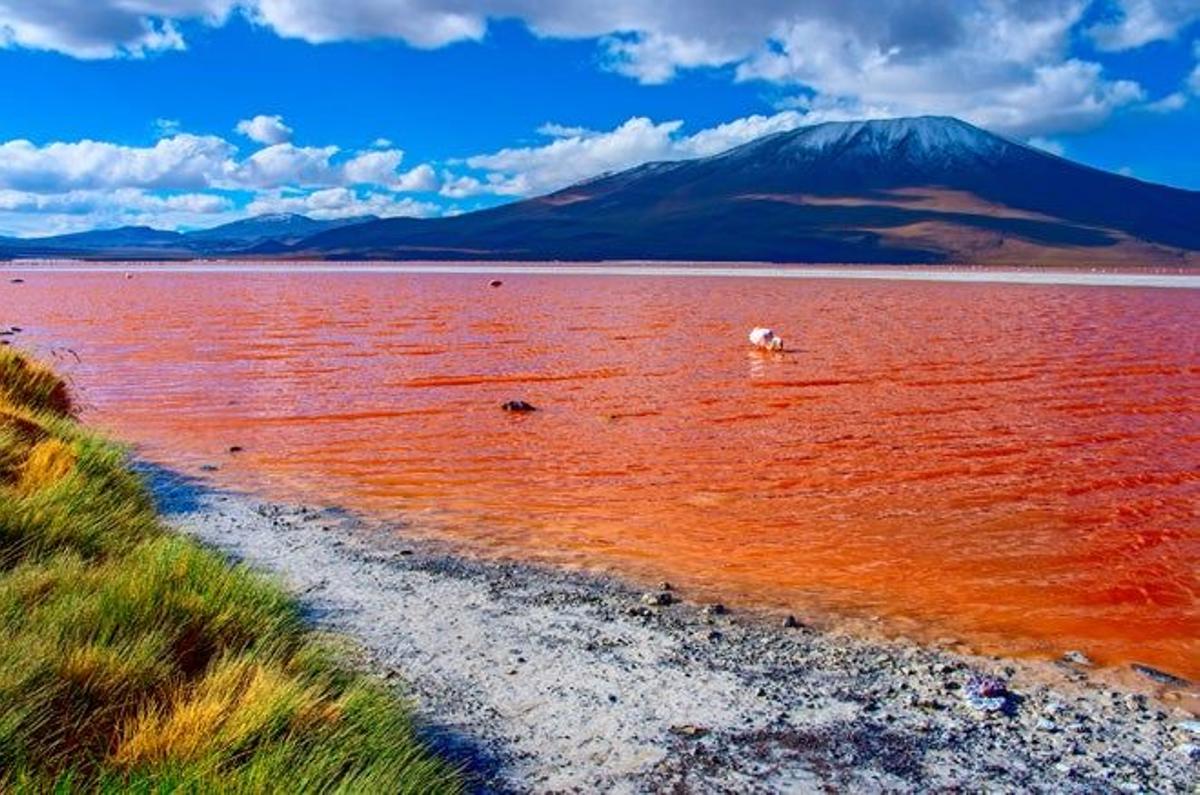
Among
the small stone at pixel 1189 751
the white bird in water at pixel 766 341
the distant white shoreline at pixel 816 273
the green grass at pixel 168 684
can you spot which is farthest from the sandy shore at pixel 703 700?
the distant white shoreline at pixel 816 273

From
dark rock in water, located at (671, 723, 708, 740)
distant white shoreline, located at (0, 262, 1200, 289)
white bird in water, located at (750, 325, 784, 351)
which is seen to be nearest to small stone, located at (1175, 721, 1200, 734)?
dark rock in water, located at (671, 723, 708, 740)

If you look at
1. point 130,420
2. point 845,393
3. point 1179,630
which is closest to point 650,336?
point 845,393

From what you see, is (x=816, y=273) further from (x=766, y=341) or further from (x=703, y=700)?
(x=703, y=700)

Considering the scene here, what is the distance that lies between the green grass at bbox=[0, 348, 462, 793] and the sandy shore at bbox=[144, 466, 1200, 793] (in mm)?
499

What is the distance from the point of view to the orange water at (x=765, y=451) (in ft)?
24.9

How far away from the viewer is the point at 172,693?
4.36 metres

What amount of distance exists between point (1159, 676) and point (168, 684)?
16.9 feet

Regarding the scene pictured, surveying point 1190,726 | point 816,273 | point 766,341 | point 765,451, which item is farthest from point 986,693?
point 816,273

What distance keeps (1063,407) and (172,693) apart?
14230 millimetres

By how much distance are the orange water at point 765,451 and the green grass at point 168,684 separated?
3.03 m

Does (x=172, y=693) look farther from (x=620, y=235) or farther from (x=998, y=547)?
(x=620, y=235)

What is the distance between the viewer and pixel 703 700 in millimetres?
Result: 5266

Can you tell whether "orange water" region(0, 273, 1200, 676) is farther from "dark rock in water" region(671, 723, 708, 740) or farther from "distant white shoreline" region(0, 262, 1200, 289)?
"distant white shoreline" region(0, 262, 1200, 289)

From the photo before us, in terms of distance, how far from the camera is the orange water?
24.9ft
